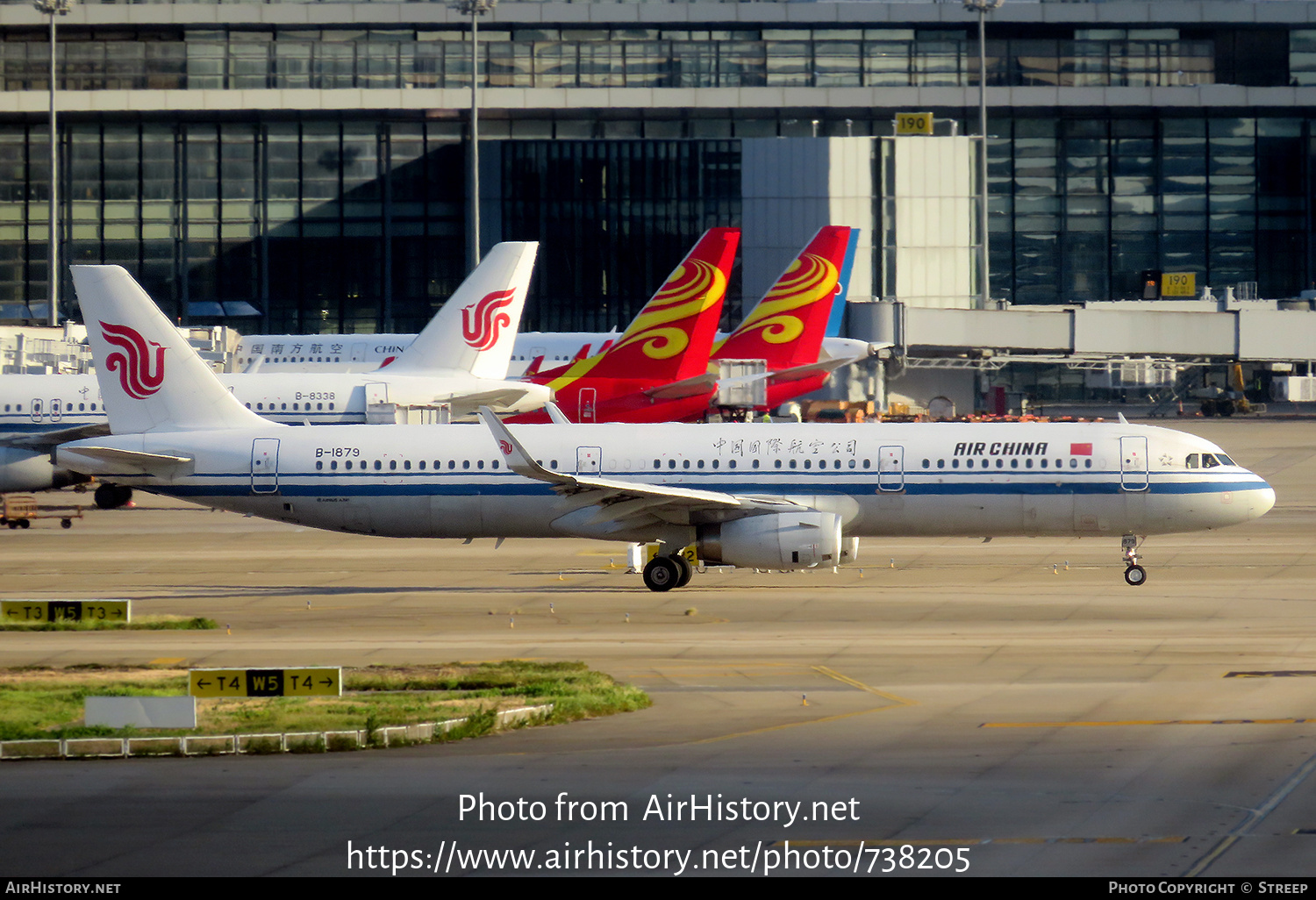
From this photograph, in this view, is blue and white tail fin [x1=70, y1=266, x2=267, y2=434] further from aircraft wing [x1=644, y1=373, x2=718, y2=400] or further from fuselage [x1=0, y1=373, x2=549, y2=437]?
aircraft wing [x1=644, y1=373, x2=718, y2=400]

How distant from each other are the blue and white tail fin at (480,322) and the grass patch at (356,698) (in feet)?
100

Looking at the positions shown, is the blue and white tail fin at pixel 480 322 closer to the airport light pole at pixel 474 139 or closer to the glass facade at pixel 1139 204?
the airport light pole at pixel 474 139

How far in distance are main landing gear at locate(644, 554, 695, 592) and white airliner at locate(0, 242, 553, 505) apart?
1858 centimetres

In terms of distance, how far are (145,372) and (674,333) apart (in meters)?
21.0

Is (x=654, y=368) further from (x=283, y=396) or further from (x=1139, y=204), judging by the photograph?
(x=1139, y=204)

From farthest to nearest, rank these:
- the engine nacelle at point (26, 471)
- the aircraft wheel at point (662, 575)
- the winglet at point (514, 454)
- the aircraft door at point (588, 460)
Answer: the engine nacelle at point (26, 471) → the aircraft door at point (588, 460) → the aircraft wheel at point (662, 575) → the winglet at point (514, 454)

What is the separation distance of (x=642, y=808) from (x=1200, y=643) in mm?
16274

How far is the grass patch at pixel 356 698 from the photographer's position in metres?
25.0

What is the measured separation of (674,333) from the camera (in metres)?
59.5

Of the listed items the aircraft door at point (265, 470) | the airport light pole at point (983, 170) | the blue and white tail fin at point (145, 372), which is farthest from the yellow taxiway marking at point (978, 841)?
the airport light pole at point (983, 170)

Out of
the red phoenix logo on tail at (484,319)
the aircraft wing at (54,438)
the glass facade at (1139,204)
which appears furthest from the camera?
the glass facade at (1139,204)

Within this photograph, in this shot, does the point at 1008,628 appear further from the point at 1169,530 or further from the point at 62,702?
the point at 62,702

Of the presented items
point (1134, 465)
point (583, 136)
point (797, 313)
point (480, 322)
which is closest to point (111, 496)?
point (480, 322)

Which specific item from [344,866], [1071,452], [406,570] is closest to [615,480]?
[406,570]
